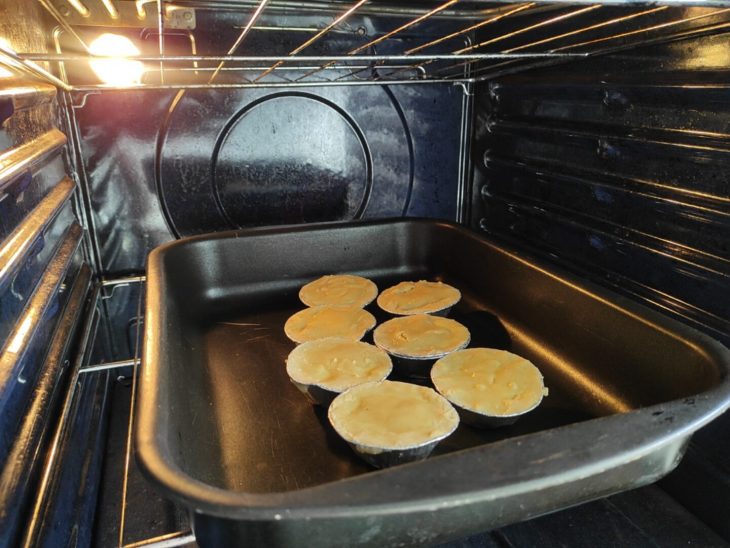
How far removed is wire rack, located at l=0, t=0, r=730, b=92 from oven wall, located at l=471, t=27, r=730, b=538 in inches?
2.9

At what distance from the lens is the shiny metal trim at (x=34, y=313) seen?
0.78 metres

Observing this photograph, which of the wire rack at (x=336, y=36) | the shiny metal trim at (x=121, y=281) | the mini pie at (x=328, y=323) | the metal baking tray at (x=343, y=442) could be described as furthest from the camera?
the shiny metal trim at (x=121, y=281)

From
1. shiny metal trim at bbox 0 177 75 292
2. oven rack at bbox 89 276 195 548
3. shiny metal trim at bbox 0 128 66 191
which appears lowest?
oven rack at bbox 89 276 195 548

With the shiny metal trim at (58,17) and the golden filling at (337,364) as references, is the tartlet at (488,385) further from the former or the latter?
the shiny metal trim at (58,17)

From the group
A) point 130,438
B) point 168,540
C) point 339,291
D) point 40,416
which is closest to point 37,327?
point 40,416

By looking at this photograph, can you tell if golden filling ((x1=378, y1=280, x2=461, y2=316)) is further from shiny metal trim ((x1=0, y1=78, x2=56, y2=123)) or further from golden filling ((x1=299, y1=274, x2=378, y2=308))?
shiny metal trim ((x1=0, y1=78, x2=56, y2=123))

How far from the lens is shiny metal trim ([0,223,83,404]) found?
0.78m

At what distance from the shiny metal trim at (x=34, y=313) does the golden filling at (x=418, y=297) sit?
85cm

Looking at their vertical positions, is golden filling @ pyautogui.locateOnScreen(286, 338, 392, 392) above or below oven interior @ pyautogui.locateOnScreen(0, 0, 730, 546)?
below

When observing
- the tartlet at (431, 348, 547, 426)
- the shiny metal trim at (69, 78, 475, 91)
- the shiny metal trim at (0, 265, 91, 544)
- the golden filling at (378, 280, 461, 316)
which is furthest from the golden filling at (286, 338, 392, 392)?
the shiny metal trim at (69, 78, 475, 91)

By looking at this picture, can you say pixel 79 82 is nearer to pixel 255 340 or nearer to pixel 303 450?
pixel 255 340

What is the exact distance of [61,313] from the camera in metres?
1.21

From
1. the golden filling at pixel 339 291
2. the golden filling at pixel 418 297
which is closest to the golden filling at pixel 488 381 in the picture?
the golden filling at pixel 418 297

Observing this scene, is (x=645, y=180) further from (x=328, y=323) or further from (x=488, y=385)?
(x=328, y=323)
